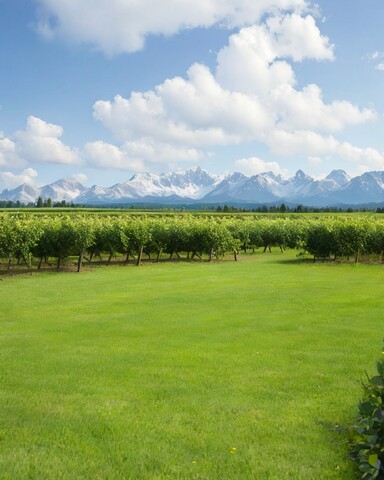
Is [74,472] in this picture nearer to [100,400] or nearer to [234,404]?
[100,400]

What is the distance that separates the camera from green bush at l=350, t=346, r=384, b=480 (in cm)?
494

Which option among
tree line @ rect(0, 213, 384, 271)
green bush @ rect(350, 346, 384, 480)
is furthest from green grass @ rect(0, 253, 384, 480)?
tree line @ rect(0, 213, 384, 271)

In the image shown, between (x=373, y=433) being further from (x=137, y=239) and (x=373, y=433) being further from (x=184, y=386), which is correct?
(x=137, y=239)

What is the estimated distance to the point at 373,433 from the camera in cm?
511

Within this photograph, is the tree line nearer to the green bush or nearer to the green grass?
the green grass

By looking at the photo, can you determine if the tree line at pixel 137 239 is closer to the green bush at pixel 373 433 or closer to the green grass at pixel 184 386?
the green grass at pixel 184 386

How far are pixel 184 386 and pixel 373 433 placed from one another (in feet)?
15.0

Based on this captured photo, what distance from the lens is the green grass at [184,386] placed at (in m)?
6.15

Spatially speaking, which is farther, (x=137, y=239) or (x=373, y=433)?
(x=137, y=239)

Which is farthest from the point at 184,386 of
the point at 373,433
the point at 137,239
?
the point at 137,239

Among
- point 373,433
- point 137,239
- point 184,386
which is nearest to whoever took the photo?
point 373,433

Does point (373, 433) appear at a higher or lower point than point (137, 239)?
lower

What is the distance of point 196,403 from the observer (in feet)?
26.6

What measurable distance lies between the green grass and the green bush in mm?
740
